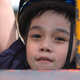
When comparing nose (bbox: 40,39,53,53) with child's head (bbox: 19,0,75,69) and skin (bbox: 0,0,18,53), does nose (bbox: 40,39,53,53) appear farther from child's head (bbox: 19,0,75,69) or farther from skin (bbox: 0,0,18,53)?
skin (bbox: 0,0,18,53)

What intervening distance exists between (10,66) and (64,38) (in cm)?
44

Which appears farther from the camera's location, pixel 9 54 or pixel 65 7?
pixel 9 54

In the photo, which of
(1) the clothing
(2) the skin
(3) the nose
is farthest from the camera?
(2) the skin

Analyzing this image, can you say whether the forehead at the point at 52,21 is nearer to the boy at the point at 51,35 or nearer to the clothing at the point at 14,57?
the boy at the point at 51,35

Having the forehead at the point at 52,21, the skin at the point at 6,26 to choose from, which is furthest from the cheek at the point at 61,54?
the skin at the point at 6,26

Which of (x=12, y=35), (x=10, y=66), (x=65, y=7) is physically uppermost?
(x=65, y=7)

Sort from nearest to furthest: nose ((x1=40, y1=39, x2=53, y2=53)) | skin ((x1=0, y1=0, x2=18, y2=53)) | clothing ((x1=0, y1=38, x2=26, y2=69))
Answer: nose ((x1=40, y1=39, x2=53, y2=53))
clothing ((x1=0, y1=38, x2=26, y2=69))
skin ((x1=0, y1=0, x2=18, y2=53))

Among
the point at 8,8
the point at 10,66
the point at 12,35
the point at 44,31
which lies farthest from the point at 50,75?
the point at 8,8

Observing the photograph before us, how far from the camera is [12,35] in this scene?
4.03ft

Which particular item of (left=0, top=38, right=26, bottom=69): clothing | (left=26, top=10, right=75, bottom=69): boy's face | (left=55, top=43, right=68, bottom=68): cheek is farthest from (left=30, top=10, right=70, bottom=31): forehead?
(left=0, top=38, right=26, bottom=69): clothing

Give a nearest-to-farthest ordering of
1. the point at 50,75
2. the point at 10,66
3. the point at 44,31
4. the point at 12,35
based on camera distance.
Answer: the point at 50,75 → the point at 44,31 → the point at 10,66 → the point at 12,35

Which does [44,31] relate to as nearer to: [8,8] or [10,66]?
[10,66]

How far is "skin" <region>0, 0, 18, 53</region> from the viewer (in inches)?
46.9

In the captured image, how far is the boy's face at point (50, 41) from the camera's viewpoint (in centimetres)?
88
